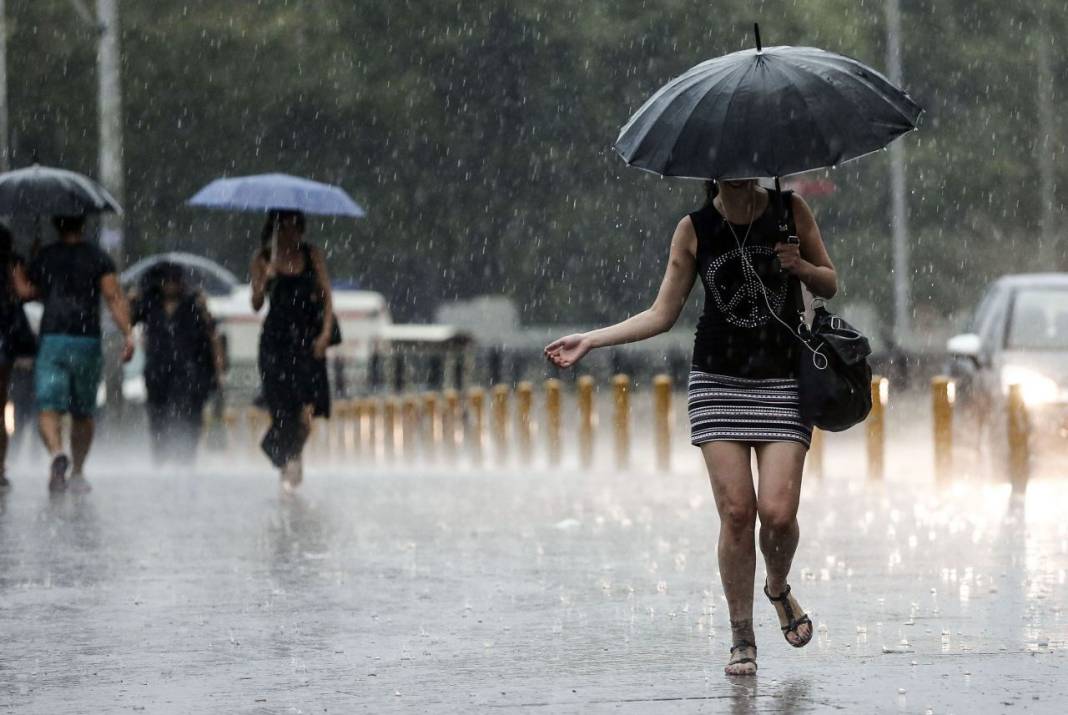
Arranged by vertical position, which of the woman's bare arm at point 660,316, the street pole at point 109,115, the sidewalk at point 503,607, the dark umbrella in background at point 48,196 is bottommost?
the sidewalk at point 503,607

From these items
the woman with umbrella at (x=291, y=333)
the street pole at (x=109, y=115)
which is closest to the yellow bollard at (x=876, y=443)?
the woman with umbrella at (x=291, y=333)

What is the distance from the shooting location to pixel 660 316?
22.1 feet

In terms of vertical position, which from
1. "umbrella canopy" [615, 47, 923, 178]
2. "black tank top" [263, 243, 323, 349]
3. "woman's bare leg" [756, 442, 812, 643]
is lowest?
"woman's bare leg" [756, 442, 812, 643]

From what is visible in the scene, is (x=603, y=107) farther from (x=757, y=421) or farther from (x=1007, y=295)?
Result: (x=757, y=421)

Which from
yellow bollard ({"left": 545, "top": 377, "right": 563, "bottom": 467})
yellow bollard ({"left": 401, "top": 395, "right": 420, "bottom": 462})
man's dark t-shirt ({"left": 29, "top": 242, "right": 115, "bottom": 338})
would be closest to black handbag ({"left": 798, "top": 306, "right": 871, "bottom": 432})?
man's dark t-shirt ({"left": 29, "top": 242, "right": 115, "bottom": 338})

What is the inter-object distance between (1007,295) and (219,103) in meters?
24.7

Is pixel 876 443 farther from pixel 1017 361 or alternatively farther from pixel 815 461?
pixel 1017 361

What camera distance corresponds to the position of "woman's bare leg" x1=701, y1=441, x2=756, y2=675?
21.6 ft

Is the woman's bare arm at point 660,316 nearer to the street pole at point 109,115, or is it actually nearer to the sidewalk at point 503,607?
the sidewalk at point 503,607

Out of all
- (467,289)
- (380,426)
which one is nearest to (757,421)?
(380,426)

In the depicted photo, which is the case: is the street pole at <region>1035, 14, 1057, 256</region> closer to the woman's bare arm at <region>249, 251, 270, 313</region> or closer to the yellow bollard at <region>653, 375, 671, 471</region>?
the yellow bollard at <region>653, 375, 671, 471</region>

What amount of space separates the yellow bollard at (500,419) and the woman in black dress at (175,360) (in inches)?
187

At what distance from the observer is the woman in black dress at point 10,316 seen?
13.2m

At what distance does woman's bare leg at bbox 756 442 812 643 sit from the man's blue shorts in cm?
741
